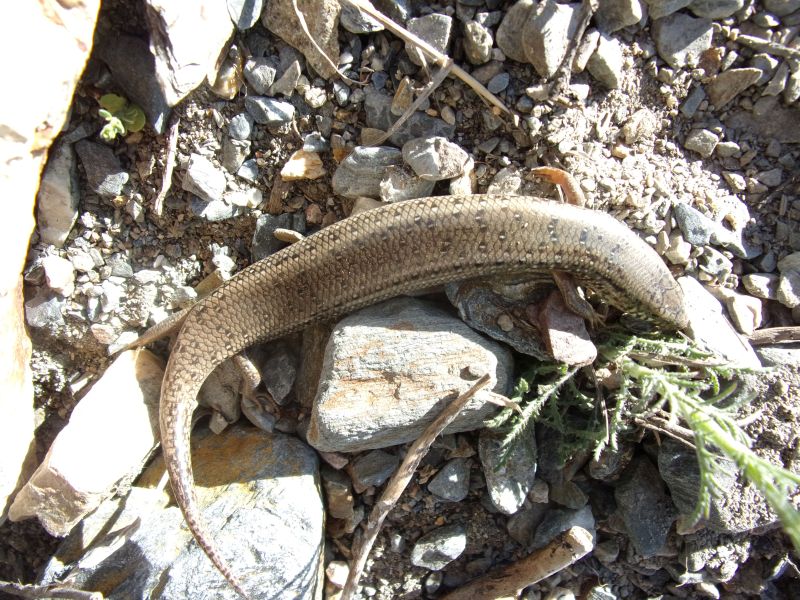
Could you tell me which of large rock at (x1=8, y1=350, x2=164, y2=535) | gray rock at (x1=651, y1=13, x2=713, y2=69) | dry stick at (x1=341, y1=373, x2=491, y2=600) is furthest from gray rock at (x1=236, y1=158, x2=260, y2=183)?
gray rock at (x1=651, y1=13, x2=713, y2=69)

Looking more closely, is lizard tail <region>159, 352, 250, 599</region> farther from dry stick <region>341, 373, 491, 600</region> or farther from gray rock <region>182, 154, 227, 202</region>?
gray rock <region>182, 154, 227, 202</region>

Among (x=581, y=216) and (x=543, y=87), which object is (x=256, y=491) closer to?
(x=581, y=216)

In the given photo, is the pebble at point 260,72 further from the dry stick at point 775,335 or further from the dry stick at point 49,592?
the dry stick at point 775,335

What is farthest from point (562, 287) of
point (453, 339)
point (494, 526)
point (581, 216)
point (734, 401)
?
point (494, 526)

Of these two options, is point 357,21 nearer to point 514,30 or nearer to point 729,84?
point 514,30

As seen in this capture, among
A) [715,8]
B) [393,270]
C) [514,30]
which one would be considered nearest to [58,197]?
[393,270]

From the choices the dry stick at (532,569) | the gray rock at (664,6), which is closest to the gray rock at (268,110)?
the gray rock at (664,6)

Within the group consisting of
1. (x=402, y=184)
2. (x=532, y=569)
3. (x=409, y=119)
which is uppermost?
(x=409, y=119)
